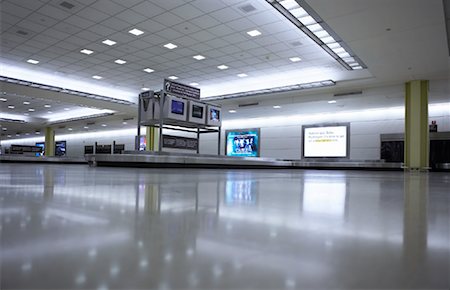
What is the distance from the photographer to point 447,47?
12.3 metres

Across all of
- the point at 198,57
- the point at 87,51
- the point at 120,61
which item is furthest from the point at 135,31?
the point at 120,61

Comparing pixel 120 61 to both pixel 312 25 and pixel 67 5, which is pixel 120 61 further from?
pixel 312 25

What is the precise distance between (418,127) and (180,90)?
39.8ft

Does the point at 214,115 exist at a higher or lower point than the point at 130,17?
lower

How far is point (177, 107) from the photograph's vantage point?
1270 cm

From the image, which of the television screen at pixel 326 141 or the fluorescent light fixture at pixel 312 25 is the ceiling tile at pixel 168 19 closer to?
the fluorescent light fixture at pixel 312 25

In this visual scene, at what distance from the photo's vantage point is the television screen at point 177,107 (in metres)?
12.4

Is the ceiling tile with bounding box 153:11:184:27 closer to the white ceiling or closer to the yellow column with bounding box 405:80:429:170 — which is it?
the white ceiling

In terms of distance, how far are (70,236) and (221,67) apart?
52.2ft

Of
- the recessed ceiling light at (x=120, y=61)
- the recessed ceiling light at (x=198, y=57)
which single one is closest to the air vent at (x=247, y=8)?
the recessed ceiling light at (x=198, y=57)

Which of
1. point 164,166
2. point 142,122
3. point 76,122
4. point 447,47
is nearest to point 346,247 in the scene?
point 164,166

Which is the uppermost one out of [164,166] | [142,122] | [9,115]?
[9,115]

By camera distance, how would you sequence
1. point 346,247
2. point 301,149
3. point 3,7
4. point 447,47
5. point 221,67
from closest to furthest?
1. point 346,247
2. point 3,7
3. point 447,47
4. point 221,67
5. point 301,149

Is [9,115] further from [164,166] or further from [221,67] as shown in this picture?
[164,166]
